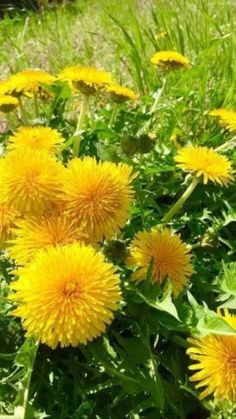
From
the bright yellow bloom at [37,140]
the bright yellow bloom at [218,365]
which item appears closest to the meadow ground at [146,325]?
the bright yellow bloom at [218,365]

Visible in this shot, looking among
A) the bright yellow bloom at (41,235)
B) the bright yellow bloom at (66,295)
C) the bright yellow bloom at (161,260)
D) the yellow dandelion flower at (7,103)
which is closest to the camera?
the bright yellow bloom at (66,295)

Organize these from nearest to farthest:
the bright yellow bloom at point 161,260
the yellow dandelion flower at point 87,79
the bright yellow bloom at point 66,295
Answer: the bright yellow bloom at point 66,295 → the bright yellow bloom at point 161,260 → the yellow dandelion flower at point 87,79

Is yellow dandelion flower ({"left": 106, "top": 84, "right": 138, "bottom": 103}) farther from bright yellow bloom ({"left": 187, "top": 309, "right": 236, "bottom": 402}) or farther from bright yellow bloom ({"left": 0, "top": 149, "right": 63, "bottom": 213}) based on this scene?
bright yellow bloom ({"left": 187, "top": 309, "right": 236, "bottom": 402})

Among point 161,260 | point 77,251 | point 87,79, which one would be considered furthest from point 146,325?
point 87,79

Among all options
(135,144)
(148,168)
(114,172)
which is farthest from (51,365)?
(148,168)

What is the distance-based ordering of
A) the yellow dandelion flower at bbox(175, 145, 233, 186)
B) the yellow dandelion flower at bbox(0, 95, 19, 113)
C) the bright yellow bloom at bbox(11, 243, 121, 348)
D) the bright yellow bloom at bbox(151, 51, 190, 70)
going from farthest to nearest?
the bright yellow bloom at bbox(151, 51, 190, 70)
the yellow dandelion flower at bbox(0, 95, 19, 113)
the yellow dandelion flower at bbox(175, 145, 233, 186)
the bright yellow bloom at bbox(11, 243, 121, 348)

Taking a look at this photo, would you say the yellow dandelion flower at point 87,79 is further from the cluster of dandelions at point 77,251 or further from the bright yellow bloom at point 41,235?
the bright yellow bloom at point 41,235

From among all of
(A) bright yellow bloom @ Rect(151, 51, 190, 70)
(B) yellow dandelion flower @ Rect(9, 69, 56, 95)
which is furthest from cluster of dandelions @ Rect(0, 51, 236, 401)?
(A) bright yellow bloom @ Rect(151, 51, 190, 70)
